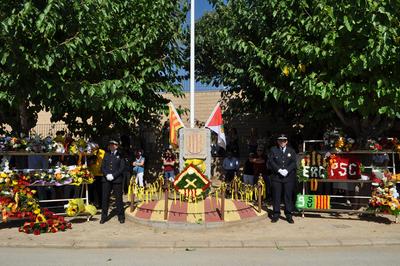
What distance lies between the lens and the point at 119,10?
459 inches

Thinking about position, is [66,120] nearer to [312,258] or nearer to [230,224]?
[230,224]

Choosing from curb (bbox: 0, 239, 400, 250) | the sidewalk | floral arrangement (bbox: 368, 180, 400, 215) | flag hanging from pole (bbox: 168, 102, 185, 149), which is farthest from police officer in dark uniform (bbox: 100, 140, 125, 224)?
floral arrangement (bbox: 368, 180, 400, 215)

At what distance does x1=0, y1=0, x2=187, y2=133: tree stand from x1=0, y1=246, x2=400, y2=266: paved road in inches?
133

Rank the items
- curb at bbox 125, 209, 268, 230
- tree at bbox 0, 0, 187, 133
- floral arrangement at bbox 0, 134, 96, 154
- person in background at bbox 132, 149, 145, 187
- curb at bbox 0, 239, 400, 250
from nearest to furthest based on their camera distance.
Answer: curb at bbox 0, 239, 400, 250, tree at bbox 0, 0, 187, 133, curb at bbox 125, 209, 268, 230, floral arrangement at bbox 0, 134, 96, 154, person in background at bbox 132, 149, 145, 187

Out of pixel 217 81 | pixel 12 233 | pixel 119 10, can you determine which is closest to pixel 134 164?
pixel 217 81

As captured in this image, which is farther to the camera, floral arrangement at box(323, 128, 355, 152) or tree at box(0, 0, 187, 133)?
floral arrangement at box(323, 128, 355, 152)

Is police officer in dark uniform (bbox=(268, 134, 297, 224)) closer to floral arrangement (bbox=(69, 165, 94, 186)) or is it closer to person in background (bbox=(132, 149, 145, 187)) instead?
floral arrangement (bbox=(69, 165, 94, 186))

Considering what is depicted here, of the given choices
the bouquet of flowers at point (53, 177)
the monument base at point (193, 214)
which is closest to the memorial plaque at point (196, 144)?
the monument base at point (193, 214)

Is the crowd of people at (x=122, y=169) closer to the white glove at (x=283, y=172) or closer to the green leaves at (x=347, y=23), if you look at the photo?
the white glove at (x=283, y=172)

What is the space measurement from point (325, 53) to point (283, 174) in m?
2.65

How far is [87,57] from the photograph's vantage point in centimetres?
989

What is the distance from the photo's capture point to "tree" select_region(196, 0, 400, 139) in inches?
359

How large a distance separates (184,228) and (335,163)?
12.1 feet

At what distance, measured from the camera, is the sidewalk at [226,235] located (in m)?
8.29
